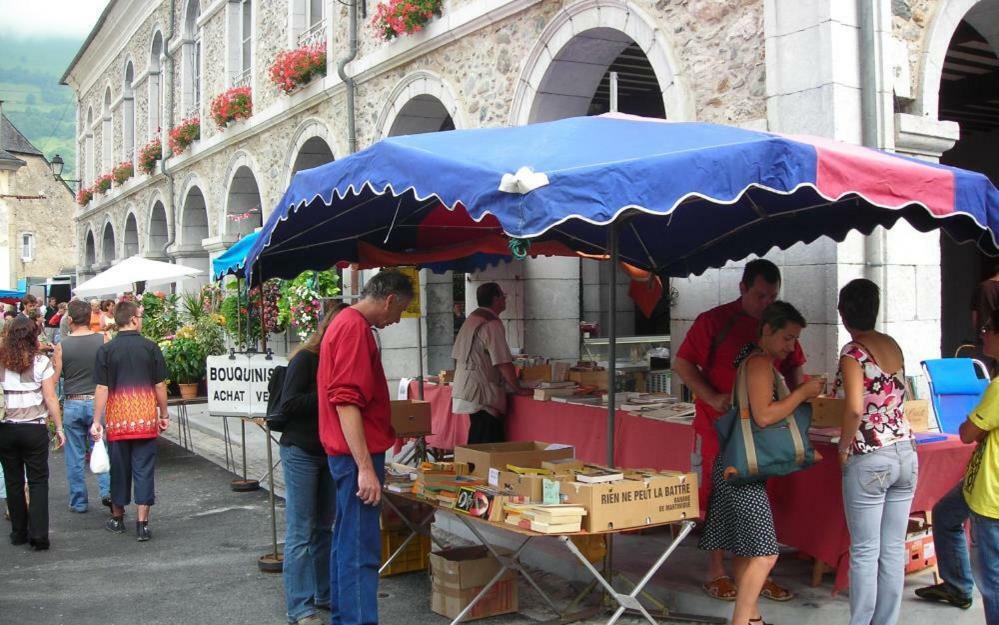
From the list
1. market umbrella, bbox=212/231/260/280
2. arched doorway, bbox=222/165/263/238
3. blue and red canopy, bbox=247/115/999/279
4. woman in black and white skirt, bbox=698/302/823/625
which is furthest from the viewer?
arched doorway, bbox=222/165/263/238

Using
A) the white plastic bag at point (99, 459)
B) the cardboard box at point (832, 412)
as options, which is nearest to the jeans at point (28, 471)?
the white plastic bag at point (99, 459)

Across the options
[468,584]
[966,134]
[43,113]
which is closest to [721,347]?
[468,584]

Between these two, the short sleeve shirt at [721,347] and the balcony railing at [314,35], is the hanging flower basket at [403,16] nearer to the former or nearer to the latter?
the balcony railing at [314,35]

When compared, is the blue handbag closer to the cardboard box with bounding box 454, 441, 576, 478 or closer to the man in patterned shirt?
the cardboard box with bounding box 454, 441, 576, 478

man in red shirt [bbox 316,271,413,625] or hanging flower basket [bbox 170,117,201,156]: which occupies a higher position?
hanging flower basket [bbox 170,117,201,156]

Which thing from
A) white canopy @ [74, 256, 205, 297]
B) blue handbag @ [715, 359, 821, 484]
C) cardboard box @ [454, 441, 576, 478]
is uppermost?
white canopy @ [74, 256, 205, 297]

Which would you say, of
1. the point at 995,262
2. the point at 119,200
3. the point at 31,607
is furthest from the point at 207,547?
the point at 119,200

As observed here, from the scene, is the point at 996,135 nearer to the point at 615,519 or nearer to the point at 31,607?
the point at 615,519

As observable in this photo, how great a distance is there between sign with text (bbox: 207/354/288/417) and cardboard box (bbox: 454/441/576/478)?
1.72m

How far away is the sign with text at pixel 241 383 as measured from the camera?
6125mm

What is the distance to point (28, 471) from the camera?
251 inches

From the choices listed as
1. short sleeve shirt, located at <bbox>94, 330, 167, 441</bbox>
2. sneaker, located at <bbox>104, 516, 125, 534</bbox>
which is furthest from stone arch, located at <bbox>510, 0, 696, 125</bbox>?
sneaker, located at <bbox>104, 516, 125, 534</bbox>

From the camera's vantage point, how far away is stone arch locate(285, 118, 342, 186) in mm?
12586

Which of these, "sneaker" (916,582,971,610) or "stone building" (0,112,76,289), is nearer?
"sneaker" (916,582,971,610)
